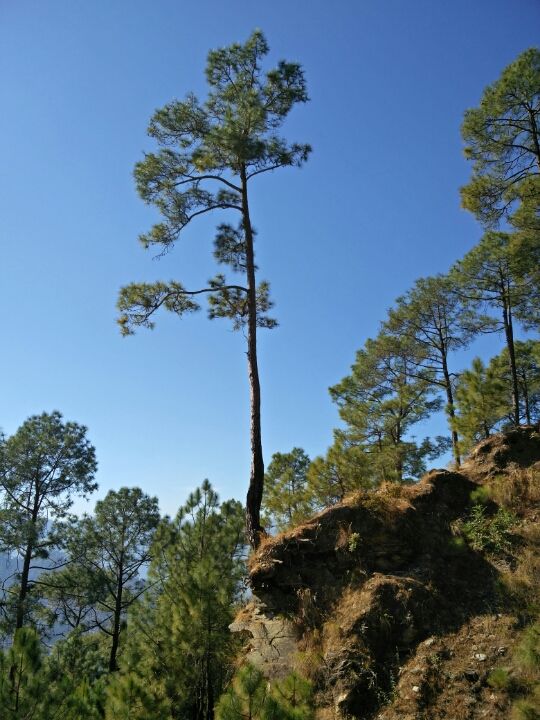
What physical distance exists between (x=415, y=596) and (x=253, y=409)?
5.28 metres

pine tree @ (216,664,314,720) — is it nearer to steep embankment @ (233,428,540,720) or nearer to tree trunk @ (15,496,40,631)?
steep embankment @ (233,428,540,720)

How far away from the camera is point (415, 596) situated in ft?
19.9

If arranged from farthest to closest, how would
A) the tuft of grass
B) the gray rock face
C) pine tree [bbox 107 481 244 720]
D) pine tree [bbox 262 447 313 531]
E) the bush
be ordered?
pine tree [bbox 262 447 313 531]
the bush
the gray rock face
pine tree [bbox 107 481 244 720]
the tuft of grass

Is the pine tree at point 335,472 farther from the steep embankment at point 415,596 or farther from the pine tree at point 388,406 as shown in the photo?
the steep embankment at point 415,596

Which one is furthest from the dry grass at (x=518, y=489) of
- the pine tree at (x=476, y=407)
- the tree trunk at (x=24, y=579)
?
the tree trunk at (x=24, y=579)

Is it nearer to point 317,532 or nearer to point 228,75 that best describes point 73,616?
point 317,532

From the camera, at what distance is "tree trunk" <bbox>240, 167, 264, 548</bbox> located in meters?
9.07

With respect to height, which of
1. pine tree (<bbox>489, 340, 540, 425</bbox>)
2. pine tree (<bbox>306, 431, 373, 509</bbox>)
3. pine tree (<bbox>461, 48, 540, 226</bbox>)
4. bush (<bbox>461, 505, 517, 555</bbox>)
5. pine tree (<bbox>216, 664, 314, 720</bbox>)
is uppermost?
pine tree (<bbox>461, 48, 540, 226</bbox>)

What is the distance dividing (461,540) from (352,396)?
1359 centimetres

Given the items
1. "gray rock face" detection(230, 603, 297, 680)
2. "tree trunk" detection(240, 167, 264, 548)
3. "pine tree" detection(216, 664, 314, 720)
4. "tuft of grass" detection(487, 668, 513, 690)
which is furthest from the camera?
"tree trunk" detection(240, 167, 264, 548)

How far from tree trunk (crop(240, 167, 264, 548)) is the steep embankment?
4.72 feet

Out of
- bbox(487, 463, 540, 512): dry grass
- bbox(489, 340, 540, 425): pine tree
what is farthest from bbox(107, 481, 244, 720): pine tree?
→ bbox(489, 340, 540, 425): pine tree

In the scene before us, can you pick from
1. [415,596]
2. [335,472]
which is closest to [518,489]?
[415,596]

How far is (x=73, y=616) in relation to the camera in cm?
1917
